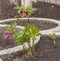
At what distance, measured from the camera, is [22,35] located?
3.91 metres

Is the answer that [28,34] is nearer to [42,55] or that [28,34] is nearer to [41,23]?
[42,55]

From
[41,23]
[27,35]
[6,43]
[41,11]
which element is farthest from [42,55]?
[41,11]

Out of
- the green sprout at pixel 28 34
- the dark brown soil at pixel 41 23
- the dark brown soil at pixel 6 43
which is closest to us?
the green sprout at pixel 28 34

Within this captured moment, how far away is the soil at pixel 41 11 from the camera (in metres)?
7.53

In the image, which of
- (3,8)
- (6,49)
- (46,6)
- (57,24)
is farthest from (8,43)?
(46,6)

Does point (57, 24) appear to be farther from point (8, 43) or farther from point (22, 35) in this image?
point (22, 35)

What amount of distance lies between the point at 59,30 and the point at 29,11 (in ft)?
4.72

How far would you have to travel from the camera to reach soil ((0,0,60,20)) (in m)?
7.53

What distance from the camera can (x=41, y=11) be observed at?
8094mm

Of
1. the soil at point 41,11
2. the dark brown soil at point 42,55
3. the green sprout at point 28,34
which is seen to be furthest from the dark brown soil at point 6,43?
the soil at point 41,11

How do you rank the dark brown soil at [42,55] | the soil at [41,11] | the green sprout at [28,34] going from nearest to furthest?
the green sprout at [28,34] → the dark brown soil at [42,55] → the soil at [41,11]

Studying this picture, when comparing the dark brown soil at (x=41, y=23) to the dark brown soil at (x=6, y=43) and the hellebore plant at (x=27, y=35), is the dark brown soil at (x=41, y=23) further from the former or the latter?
the hellebore plant at (x=27, y=35)

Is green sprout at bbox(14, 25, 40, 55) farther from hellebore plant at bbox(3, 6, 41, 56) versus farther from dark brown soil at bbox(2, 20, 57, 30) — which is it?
dark brown soil at bbox(2, 20, 57, 30)

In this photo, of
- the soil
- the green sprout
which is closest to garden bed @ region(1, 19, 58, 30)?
the soil
